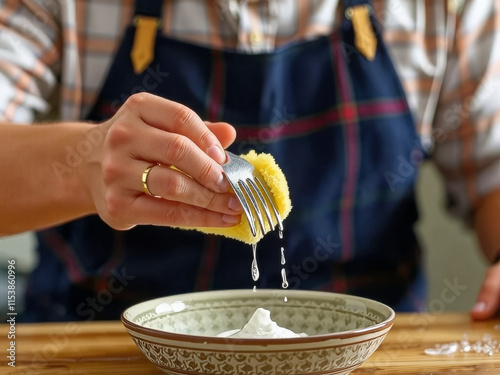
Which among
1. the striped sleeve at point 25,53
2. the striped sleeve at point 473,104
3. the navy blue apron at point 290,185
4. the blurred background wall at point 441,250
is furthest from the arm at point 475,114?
the striped sleeve at point 25,53

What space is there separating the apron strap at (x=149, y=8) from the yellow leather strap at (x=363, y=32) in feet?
1.01

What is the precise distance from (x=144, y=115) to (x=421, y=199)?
1131 mm

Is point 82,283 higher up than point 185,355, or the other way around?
point 185,355

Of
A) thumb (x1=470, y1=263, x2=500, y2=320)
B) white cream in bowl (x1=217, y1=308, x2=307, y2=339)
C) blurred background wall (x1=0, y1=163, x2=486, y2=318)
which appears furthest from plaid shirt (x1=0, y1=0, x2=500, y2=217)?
white cream in bowl (x1=217, y1=308, x2=307, y2=339)

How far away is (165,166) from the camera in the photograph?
0.62 m

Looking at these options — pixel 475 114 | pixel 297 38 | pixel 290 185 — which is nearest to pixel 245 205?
pixel 290 185

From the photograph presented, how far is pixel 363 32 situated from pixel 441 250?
753mm

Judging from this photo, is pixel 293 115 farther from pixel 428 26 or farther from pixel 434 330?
pixel 434 330

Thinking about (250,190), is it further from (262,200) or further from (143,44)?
(143,44)

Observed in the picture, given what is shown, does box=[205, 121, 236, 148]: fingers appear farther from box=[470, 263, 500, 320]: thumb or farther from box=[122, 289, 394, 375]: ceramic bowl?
box=[470, 263, 500, 320]: thumb

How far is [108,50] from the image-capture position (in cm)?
105

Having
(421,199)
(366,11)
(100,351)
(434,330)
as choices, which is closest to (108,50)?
(366,11)

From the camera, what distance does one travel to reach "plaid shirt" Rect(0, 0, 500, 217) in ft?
3.35

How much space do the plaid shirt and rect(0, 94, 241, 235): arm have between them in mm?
253
